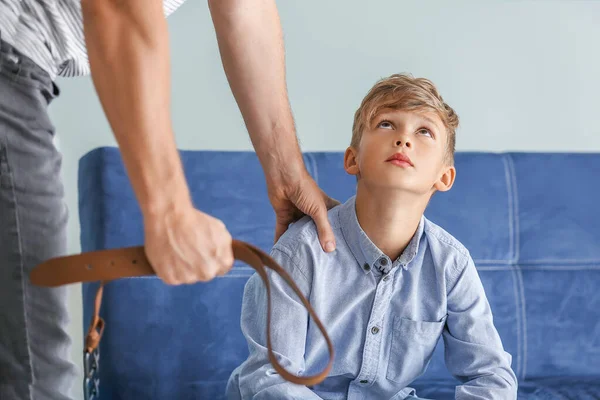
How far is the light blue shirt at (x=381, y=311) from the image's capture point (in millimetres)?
1549

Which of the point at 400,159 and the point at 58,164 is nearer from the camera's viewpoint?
the point at 58,164

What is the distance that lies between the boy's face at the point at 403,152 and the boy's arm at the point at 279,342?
252 mm

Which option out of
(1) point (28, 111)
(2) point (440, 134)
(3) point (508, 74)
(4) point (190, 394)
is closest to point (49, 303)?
(1) point (28, 111)

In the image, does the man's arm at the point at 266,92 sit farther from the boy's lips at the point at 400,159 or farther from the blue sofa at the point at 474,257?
the blue sofa at the point at 474,257

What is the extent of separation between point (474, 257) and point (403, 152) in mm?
814

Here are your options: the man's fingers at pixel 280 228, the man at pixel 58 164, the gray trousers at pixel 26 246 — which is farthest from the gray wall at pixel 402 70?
the gray trousers at pixel 26 246

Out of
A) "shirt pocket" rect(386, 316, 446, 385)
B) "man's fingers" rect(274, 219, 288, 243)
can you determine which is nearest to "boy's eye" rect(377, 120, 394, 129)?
"man's fingers" rect(274, 219, 288, 243)

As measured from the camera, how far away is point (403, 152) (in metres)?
1.52

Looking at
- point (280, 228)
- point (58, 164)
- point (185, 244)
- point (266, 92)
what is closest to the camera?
point (185, 244)

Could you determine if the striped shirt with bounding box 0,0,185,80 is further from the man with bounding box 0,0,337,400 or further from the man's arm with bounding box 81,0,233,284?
the man's arm with bounding box 81,0,233,284

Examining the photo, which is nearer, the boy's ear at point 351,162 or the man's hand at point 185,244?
the man's hand at point 185,244

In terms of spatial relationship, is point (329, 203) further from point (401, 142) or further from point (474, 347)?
point (474, 347)

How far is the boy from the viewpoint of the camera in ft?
5.06

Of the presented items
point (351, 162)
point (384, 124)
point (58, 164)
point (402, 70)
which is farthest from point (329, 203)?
point (402, 70)
